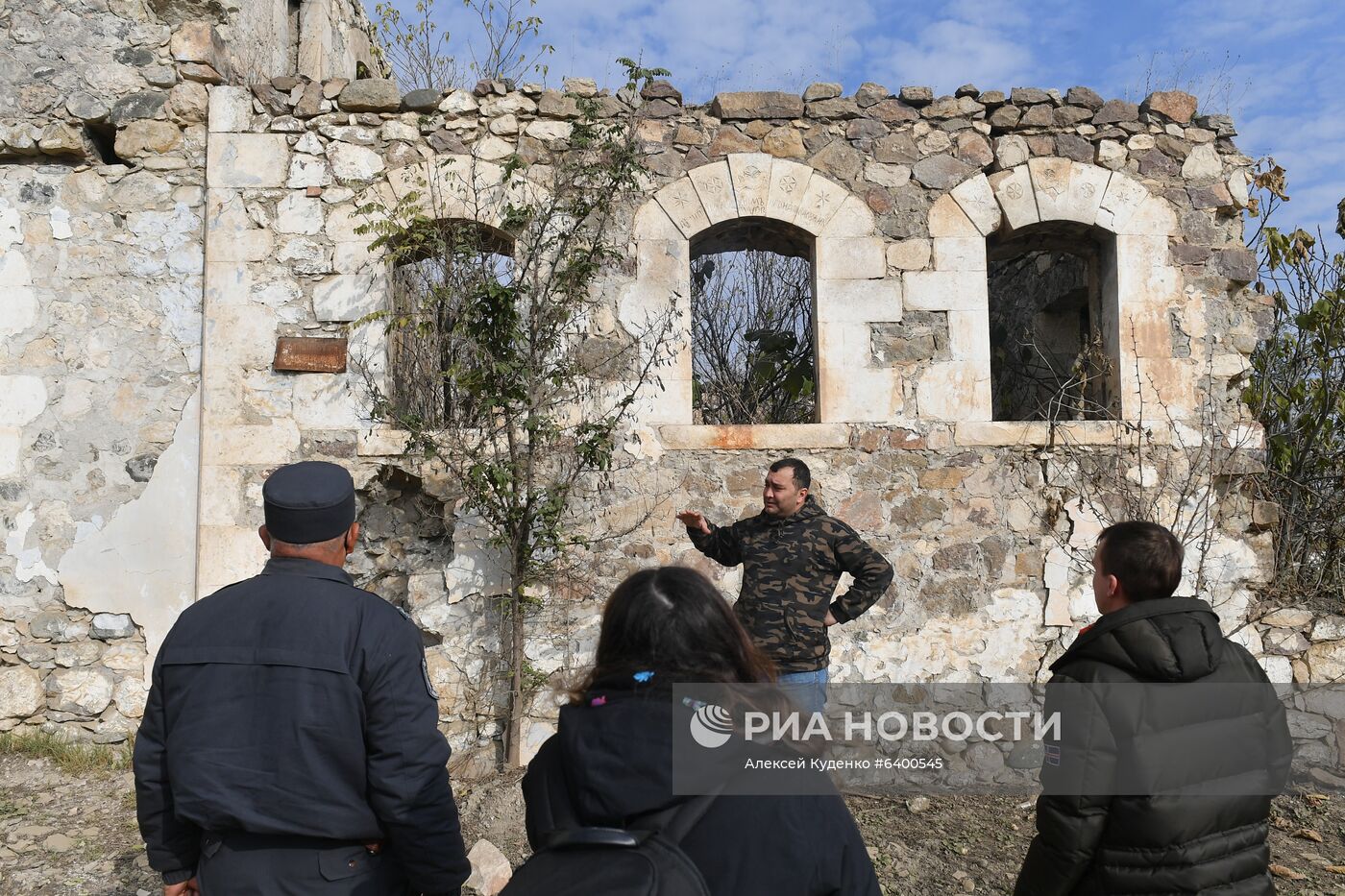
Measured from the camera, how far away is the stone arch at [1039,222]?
523 cm

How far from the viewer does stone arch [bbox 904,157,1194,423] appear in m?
5.23

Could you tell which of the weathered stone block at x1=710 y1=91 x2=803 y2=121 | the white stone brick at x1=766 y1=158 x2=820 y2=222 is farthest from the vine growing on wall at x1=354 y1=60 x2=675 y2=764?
the white stone brick at x1=766 y1=158 x2=820 y2=222

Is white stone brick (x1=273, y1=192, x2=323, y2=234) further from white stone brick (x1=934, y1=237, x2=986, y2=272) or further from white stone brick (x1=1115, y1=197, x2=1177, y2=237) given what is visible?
white stone brick (x1=1115, y1=197, x2=1177, y2=237)

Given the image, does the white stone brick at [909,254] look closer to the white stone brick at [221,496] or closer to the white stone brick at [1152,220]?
the white stone brick at [1152,220]

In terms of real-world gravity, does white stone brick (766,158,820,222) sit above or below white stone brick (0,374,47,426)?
above

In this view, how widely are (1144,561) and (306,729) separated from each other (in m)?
1.91

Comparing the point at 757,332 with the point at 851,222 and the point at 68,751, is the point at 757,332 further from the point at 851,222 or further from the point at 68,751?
the point at 68,751

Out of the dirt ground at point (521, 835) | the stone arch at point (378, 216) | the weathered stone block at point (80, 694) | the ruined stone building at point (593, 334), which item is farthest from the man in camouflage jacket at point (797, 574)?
the weathered stone block at point (80, 694)

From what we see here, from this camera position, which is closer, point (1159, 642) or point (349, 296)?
point (1159, 642)

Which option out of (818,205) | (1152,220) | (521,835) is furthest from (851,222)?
(521,835)

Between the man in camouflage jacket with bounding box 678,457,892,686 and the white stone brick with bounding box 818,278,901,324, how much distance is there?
5.36ft

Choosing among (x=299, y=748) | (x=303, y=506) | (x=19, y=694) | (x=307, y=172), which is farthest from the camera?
(x=307, y=172)

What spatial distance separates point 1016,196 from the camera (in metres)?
5.30

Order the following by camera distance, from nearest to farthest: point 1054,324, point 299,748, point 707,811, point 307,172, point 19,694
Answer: point 707,811 < point 299,748 < point 19,694 < point 307,172 < point 1054,324
